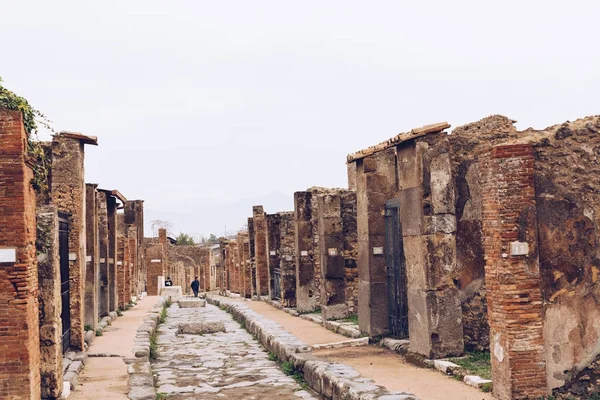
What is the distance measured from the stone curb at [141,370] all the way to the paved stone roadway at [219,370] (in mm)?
258

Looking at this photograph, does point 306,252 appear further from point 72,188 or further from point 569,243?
point 569,243

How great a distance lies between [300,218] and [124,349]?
7870 millimetres

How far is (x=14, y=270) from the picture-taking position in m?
7.70

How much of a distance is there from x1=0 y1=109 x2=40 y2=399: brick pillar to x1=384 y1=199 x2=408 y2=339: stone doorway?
6972 millimetres

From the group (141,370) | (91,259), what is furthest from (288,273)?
(141,370)

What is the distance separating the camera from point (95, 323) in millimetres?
16125

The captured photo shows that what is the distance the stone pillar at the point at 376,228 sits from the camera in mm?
13703

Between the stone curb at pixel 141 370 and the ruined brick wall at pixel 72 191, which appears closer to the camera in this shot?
the stone curb at pixel 141 370

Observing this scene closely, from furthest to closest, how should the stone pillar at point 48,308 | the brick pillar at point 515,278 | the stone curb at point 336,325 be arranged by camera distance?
the stone curb at point 336,325, the stone pillar at point 48,308, the brick pillar at point 515,278

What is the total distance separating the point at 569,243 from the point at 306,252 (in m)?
12.8

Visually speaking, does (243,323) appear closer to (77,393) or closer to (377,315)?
(377,315)

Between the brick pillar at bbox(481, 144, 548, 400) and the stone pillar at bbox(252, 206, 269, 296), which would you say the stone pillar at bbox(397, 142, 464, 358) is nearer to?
the brick pillar at bbox(481, 144, 548, 400)

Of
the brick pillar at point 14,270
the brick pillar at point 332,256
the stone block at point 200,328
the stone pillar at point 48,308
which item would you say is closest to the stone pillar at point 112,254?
the stone block at point 200,328

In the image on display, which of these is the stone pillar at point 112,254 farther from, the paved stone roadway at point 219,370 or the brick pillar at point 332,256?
the brick pillar at point 332,256
